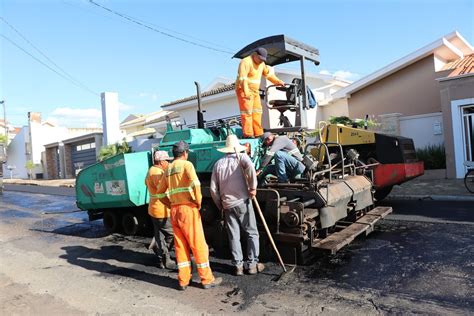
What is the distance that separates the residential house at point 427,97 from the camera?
42.6 feet

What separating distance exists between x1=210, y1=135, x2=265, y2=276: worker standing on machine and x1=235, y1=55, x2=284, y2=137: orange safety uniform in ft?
4.06

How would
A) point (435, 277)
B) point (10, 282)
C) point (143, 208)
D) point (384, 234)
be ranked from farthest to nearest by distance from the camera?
point (143, 208)
point (384, 234)
point (10, 282)
point (435, 277)

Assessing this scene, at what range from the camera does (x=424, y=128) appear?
14797 mm

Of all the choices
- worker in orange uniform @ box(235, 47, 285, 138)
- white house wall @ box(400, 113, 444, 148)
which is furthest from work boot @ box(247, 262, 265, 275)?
white house wall @ box(400, 113, 444, 148)

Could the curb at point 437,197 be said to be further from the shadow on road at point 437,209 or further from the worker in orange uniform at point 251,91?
the worker in orange uniform at point 251,91

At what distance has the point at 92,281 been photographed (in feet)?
16.8

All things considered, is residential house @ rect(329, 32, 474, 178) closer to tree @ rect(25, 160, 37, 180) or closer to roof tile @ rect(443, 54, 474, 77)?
roof tile @ rect(443, 54, 474, 77)

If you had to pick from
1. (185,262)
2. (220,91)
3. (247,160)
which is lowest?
(185,262)

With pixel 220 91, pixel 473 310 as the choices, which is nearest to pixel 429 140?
pixel 220 91

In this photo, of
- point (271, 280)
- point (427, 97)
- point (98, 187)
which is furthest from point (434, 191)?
point (98, 187)

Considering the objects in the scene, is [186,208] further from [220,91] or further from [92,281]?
[220,91]

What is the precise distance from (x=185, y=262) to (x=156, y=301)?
0.52 metres

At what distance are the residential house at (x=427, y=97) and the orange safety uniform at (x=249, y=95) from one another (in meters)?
9.22

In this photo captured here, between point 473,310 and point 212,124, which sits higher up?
point 212,124
